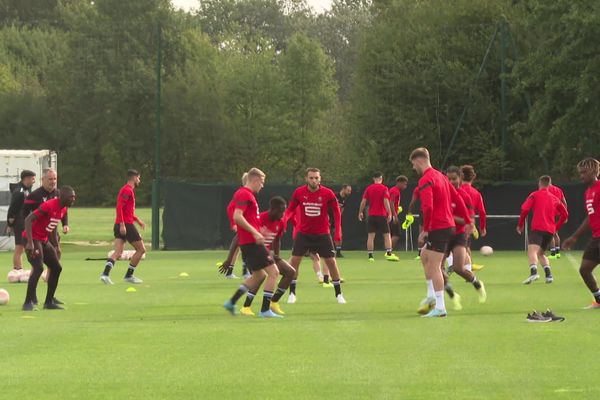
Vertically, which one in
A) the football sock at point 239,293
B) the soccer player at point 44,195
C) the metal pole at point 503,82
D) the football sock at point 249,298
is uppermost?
the metal pole at point 503,82

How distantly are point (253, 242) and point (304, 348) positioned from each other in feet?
12.3

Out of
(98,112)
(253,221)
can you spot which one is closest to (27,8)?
(98,112)

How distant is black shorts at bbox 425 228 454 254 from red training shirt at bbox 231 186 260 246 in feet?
7.39

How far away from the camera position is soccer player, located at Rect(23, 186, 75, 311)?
17.5m

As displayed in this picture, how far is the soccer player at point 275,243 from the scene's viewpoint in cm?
1692

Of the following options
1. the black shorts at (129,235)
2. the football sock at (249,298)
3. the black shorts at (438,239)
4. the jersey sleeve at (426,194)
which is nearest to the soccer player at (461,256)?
the black shorts at (438,239)

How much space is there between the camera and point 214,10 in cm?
10969

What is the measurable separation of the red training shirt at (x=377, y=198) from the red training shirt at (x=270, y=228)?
1393 centimetres

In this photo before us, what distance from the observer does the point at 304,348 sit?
12.6 metres

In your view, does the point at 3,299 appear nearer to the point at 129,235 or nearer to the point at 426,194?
the point at 129,235

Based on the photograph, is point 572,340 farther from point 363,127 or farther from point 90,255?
point 363,127

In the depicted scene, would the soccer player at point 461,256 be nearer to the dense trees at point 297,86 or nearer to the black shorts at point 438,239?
the black shorts at point 438,239

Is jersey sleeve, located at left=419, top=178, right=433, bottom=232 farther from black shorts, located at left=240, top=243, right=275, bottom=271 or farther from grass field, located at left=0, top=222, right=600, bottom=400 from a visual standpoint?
black shorts, located at left=240, top=243, right=275, bottom=271

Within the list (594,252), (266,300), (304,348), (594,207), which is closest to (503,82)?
(594,207)
